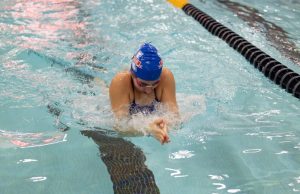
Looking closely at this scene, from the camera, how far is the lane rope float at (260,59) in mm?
5539

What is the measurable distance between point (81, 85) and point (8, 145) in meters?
1.63

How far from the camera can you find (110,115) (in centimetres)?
417

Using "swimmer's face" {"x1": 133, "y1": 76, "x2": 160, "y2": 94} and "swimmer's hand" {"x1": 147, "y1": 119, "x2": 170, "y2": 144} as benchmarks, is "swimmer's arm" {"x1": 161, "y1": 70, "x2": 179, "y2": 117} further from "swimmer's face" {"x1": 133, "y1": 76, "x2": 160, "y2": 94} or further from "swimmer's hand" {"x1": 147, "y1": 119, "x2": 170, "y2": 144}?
"swimmer's hand" {"x1": 147, "y1": 119, "x2": 170, "y2": 144}

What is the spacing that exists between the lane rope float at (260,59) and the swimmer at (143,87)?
2.10 m

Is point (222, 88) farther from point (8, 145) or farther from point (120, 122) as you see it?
point (8, 145)

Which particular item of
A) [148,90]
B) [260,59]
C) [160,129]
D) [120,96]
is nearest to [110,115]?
[120,96]

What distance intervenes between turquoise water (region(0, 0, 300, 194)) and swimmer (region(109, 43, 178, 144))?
0.94ft

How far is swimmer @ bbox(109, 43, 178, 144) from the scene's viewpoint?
3.63 metres

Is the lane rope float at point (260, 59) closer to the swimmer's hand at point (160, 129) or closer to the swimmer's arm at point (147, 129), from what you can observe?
the swimmer's arm at point (147, 129)

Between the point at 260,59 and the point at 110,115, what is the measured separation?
3021mm

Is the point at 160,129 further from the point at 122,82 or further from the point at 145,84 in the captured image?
the point at 122,82

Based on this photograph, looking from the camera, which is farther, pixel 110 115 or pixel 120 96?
pixel 110 115

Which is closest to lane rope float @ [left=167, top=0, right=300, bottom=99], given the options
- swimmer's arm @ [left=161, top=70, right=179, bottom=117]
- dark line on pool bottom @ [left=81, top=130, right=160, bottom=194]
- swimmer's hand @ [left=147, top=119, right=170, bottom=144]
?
swimmer's arm @ [left=161, top=70, right=179, bottom=117]

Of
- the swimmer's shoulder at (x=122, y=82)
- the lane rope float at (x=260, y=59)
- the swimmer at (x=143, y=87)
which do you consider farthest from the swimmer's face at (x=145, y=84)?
the lane rope float at (x=260, y=59)
